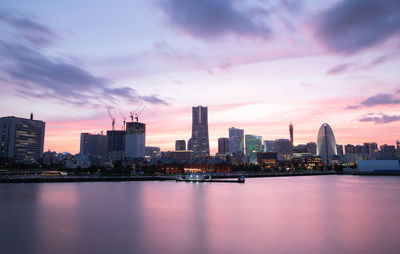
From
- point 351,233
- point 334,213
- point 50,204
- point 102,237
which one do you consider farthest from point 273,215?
point 50,204

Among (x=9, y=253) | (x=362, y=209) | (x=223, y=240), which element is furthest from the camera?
(x=362, y=209)

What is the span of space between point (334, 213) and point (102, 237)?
41976 mm

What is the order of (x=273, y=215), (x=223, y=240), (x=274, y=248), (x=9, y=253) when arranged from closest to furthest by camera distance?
(x=9, y=253) < (x=274, y=248) < (x=223, y=240) < (x=273, y=215)

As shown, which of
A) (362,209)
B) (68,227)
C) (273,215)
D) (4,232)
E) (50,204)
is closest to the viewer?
(4,232)

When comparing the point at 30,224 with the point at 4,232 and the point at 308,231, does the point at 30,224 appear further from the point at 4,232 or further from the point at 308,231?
the point at 308,231

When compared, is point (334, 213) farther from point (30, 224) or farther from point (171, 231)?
point (30, 224)

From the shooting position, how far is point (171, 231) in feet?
135

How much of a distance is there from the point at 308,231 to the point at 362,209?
30.0 metres

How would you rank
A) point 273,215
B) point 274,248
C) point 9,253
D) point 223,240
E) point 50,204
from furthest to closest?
point 50,204
point 273,215
point 223,240
point 274,248
point 9,253

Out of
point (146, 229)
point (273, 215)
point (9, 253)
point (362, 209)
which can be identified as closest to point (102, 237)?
point (146, 229)

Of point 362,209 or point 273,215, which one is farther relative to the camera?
point 362,209

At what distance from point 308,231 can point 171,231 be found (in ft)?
58.2

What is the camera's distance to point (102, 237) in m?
36.8

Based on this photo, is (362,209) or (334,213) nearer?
(334,213)
